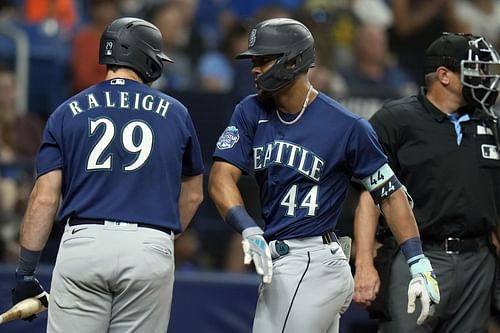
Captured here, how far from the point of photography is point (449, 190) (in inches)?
225

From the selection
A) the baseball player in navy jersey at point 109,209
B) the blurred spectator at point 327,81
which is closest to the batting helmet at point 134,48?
the baseball player in navy jersey at point 109,209

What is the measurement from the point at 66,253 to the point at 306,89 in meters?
1.34

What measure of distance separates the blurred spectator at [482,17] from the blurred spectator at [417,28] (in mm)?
156

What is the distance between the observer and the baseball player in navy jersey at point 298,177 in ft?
16.1

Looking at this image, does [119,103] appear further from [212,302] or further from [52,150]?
[212,302]

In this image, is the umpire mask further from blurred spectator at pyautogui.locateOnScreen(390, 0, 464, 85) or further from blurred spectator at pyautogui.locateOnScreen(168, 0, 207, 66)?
blurred spectator at pyautogui.locateOnScreen(168, 0, 207, 66)

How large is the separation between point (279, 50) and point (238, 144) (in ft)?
1.57

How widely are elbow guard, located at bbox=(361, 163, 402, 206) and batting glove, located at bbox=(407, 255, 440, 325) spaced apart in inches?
13.9

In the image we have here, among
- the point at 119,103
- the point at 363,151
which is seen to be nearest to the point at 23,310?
the point at 119,103

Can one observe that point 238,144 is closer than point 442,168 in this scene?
Yes

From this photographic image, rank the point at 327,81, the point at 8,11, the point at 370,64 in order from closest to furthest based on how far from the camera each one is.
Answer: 1. the point at 327,81
2. the point at 370,64
3. the point at 8,11

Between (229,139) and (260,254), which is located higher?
(229,139)

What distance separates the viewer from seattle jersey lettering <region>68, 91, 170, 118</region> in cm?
496

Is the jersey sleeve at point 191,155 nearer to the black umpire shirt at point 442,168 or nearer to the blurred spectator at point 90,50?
the black umpire shirt at point 442,168
